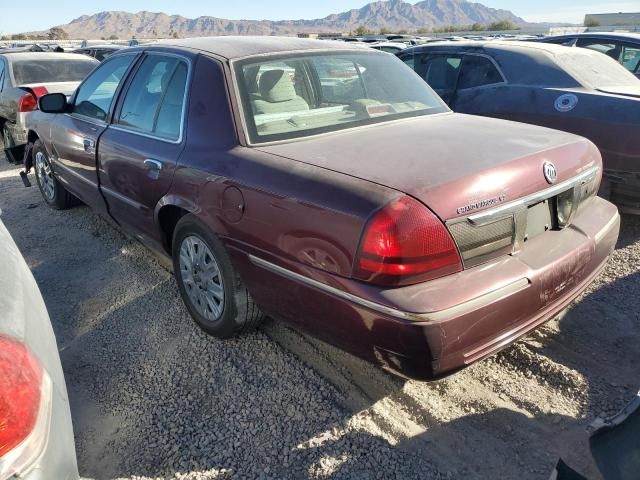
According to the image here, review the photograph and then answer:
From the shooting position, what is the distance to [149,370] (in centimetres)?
290

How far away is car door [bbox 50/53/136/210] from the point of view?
13.0 ft

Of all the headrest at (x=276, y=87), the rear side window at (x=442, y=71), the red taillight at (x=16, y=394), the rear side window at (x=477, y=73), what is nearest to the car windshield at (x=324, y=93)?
the headrest at (x=276, y=87)

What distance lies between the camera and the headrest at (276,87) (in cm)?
294

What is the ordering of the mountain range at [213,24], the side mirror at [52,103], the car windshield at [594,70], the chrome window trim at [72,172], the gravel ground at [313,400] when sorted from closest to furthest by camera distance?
the gravel ground at [313,400] < the chrome window trim at [72,172] < the side mirror at [52,103] < the car windshield at [594,70] < the mountain range at [213,24]

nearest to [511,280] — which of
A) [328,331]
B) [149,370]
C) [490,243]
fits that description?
[490,243]

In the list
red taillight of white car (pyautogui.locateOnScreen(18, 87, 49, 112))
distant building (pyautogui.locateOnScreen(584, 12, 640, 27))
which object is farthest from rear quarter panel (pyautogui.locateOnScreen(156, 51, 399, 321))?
distant building (pyautogui.locateOnScreen(584, 12, 640, 27))

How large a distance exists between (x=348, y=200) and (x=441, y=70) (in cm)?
436

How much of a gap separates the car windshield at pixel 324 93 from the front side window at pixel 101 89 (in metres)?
1.35

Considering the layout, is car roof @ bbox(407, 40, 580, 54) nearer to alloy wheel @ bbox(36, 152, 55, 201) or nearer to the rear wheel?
alloy wheel @ bbox(36, 152, 55, 201)

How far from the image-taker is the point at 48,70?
8.20m

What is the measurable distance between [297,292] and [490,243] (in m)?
0.85

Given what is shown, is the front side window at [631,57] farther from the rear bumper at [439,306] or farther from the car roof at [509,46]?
the rear bumper at [439,306]

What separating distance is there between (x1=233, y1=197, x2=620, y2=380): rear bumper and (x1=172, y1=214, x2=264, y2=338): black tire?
273mm

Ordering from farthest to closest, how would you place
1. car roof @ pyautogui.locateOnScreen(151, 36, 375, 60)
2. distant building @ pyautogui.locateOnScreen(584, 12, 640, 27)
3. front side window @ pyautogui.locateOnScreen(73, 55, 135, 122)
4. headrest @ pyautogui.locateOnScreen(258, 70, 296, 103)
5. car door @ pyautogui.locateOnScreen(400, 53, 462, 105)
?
distant building @ pyautogui.locateOnScreen(584, 12, 640, 27)
car door @ pyautogui.locateOnScreen(400, 53, 462, 105)
front side window @ pyautogui.locateOnScreen(73, 55, 135, 122)
car roof @ pyautogui.locateOnScreen(151, 36, 375, 60)
headrest @ pyautogui.locateOnScreen(258, 70, 296, 103)
